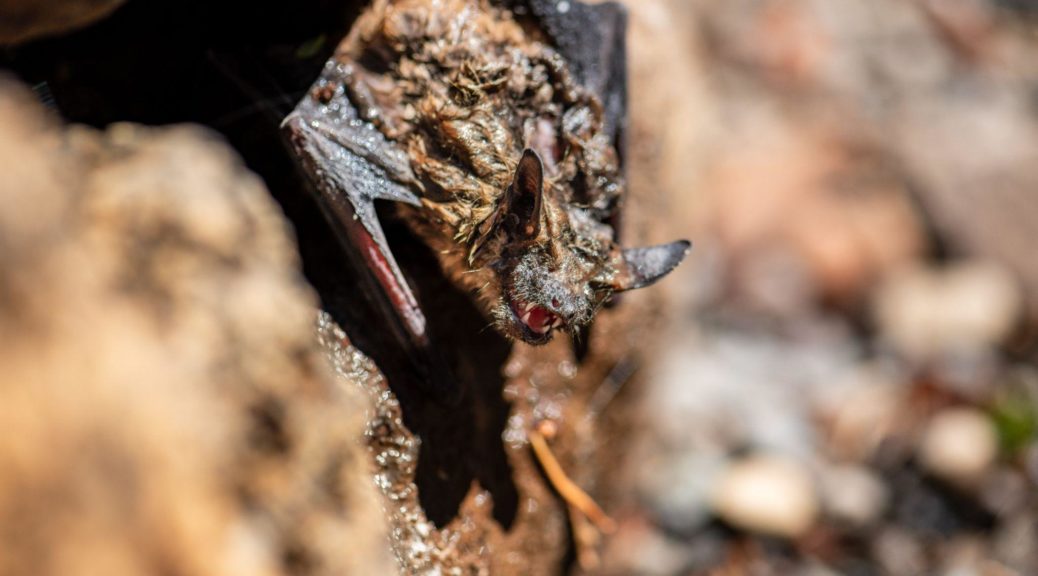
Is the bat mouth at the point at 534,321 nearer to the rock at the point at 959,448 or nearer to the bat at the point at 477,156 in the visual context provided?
the bat at the point at 477,156

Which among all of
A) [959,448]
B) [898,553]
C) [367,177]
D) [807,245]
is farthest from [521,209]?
[807,245]

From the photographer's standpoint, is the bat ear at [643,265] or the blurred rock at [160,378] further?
the bat ear at [643,265]

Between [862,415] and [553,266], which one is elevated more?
[553,266]

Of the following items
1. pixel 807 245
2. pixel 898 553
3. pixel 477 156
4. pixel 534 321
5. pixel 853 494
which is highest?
pixel 477 156

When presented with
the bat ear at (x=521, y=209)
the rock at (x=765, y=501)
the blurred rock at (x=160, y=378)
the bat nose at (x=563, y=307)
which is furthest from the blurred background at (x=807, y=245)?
the bat nose at (x=563, y=307)

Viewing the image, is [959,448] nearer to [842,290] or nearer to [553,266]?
Answer: [842,290]

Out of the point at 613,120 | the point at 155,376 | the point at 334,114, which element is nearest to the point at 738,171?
the point at 613,120

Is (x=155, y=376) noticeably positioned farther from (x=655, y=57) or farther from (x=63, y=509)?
(x=655, y=57)

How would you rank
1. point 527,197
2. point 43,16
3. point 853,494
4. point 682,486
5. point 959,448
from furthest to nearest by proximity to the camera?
point 959,448 → point 853,494 → point 682,486 → point 43,16 → point 527,197
